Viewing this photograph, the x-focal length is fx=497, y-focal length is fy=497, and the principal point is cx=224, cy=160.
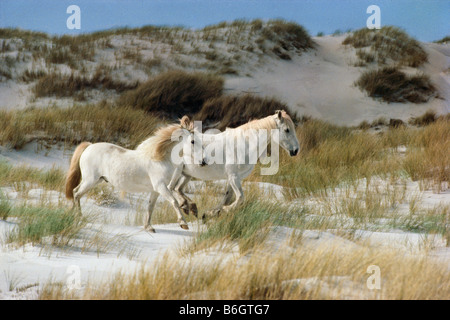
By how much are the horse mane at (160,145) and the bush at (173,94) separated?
337 inches

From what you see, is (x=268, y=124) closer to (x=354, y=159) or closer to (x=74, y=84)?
(x=354, y=159)

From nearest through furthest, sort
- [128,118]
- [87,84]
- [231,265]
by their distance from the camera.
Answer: [231,265] → [128,118] → [87,84]

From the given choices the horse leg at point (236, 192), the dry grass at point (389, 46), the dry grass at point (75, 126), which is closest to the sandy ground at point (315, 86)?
the dry grass at point (389, 46)

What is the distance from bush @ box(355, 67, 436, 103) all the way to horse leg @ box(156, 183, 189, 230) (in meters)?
15.6

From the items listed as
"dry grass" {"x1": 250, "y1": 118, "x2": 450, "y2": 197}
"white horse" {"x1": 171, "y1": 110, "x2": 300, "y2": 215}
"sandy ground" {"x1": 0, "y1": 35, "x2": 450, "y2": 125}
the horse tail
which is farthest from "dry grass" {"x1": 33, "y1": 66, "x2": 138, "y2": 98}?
"white horse" {"x1": 171, "y1": 110, "x2": 300, "y2": 215}

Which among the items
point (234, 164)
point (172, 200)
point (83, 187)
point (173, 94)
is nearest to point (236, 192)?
point (234, 164)

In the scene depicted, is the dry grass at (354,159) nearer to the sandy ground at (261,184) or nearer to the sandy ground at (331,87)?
the sandy ground at (261,184)

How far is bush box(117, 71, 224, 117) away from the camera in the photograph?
1481cm

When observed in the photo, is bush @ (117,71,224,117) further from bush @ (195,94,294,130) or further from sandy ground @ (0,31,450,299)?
sandy ground @ (0,31,450,299)

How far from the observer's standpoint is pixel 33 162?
10.3 meters

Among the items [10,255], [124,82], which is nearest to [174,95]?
[124,82]

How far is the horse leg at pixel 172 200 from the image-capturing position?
554 cm

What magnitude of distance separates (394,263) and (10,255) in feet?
11.6

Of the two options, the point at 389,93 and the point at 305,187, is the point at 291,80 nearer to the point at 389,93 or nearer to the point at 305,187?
the point at 389,93
